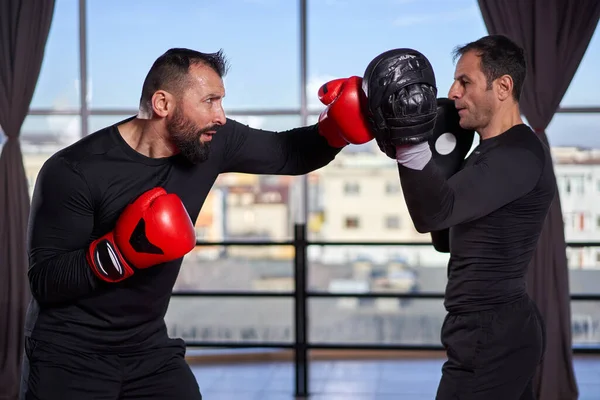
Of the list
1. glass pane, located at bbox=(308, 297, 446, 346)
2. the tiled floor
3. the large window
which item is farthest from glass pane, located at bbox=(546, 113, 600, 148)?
glass pane, located at bbox=(308, 297, 446, 346)

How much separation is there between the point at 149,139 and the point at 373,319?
201 inches

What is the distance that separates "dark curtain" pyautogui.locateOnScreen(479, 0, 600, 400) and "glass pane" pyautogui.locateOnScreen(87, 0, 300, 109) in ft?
4.91

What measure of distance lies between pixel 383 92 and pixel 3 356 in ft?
10.7

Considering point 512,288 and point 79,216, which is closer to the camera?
point 79,216

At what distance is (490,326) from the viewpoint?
227 cm

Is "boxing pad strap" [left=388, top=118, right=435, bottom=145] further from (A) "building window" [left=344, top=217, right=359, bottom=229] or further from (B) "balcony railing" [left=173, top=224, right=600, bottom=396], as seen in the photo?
(A) "building window" [left=344, top=217, right=359, bottom=229]

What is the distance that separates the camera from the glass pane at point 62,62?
5.03 metres

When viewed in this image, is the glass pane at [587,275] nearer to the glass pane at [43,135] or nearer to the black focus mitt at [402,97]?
the glass pane at [43,135]

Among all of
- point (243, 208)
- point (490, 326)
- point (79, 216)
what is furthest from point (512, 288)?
point (243, 208)

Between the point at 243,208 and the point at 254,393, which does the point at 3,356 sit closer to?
the point at 254,393

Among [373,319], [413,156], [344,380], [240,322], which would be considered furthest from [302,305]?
[240,322]

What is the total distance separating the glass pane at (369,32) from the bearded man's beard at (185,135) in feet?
10.9

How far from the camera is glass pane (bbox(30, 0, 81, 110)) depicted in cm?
503

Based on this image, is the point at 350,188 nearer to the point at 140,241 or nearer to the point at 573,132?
the point at 573,132
